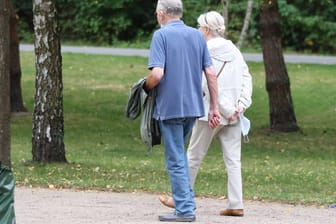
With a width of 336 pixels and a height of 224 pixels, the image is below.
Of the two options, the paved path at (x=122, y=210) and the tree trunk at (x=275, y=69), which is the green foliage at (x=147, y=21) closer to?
the tree trunk at (x=275, y=69)

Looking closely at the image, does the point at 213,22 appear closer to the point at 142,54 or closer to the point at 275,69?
the point at 275,69

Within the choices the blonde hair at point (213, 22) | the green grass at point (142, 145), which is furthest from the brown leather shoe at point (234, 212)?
the blonde hair at point (213, 22)

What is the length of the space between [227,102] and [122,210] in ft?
4.55

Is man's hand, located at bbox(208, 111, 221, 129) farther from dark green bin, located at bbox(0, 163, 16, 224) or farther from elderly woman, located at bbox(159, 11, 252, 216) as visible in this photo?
dark green bin, located at bbox(0, 163, 16, 224)

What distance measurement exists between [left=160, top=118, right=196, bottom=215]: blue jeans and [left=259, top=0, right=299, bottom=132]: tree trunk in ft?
32.1

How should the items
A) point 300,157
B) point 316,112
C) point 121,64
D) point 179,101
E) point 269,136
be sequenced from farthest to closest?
point 121,64
point 316,112
point 269,136
point 300,157
point 179,101

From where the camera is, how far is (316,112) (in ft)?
71.1

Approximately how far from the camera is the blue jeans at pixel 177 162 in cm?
816

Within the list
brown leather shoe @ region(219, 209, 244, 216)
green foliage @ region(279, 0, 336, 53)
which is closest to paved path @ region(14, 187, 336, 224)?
brown leather shoe @ region(219, 209, 244, 216)

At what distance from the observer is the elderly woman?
8.62m

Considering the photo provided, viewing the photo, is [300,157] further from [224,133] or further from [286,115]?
[224,133]

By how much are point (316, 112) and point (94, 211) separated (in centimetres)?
1331

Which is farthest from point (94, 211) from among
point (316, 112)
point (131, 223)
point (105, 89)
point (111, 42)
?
point (111, 42)

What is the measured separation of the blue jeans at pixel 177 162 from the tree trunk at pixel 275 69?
9771 mm
